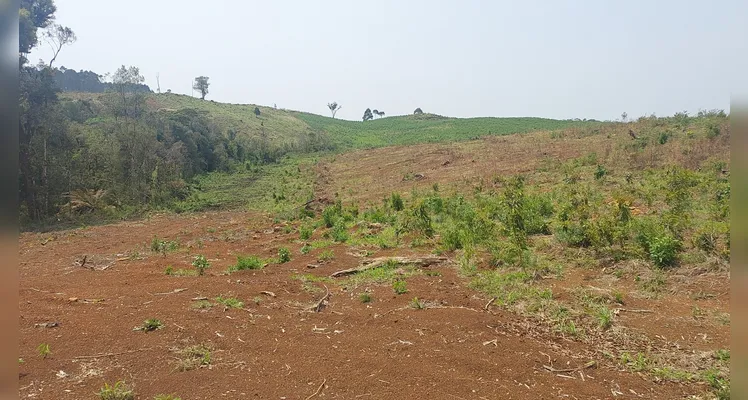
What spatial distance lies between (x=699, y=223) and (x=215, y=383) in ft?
29.9

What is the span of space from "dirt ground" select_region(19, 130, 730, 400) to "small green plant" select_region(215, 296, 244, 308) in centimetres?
15

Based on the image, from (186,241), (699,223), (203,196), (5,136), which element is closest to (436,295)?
(699,223)

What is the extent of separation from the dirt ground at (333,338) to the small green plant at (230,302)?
0.15 meters

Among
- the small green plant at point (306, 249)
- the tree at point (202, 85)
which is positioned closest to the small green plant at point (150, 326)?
the small green plant at point (306, 249)

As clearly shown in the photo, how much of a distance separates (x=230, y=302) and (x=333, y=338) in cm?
216

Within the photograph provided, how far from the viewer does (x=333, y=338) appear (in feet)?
19.0

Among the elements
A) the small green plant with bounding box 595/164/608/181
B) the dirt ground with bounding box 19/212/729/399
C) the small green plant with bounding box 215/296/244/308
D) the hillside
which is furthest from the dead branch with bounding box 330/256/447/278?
the hillside

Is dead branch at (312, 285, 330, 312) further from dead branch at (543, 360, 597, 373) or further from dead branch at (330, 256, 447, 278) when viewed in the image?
dead branch at (543, 360, 597, 373)

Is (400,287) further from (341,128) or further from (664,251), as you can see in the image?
(341,128)

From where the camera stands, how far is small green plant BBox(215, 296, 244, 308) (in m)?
6.97

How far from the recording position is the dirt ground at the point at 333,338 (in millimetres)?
4496

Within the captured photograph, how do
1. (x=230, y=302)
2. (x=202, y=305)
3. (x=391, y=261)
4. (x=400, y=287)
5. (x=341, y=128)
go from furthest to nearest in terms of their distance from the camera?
(x=341, y=128), (x=391, y=261), (x=400, y=287), (x=230, y=302), (x=202, y=305)

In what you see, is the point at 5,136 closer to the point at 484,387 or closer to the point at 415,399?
the point at 415,399

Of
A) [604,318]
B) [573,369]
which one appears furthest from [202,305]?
[604,318]
